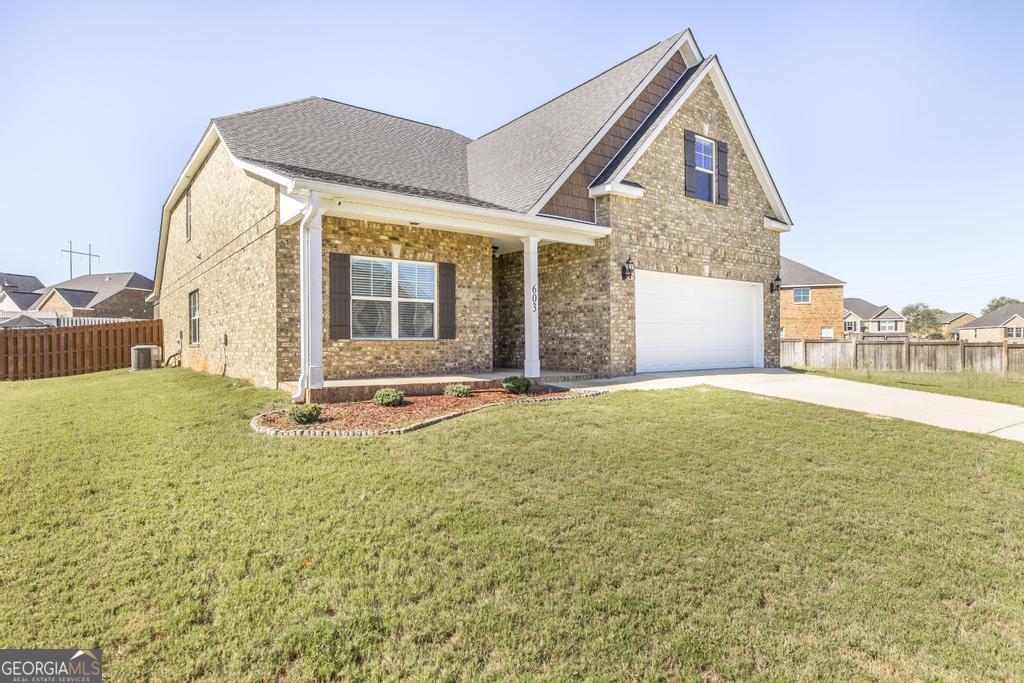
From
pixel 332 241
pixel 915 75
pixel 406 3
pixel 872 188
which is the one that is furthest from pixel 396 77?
pixel 872 188

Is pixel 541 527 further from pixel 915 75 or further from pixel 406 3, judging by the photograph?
pixel 915 75

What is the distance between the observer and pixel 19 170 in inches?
695

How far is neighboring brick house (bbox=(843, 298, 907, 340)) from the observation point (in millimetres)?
58375

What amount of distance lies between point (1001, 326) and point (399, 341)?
75.5 m

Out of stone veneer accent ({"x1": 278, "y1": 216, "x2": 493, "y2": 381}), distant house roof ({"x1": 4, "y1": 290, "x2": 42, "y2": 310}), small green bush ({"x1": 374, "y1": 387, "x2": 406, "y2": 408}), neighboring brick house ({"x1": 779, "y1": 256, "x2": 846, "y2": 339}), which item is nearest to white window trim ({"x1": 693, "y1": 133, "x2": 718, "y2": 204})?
stone veneer accent ({"x1": 278, "y1": 216, "x2": 493, "y2": 381})

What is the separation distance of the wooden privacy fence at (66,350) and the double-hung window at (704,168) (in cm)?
2022

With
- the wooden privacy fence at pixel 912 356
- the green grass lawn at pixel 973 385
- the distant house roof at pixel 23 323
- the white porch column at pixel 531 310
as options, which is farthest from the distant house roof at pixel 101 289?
the green grass lawn at pixel 973 385

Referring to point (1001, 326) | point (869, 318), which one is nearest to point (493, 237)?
point (869, 318)

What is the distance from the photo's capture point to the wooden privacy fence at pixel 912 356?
1564cm

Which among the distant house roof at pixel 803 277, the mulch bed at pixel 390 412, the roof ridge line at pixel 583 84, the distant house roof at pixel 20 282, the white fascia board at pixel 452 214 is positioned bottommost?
the mulch bed at pixel 390 412

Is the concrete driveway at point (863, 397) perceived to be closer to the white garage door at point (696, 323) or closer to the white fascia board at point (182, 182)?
the white garage door at point (696, 323)

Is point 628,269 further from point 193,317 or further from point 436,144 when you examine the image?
point 193,317

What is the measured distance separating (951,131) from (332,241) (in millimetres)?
18580

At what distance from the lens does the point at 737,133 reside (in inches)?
564
